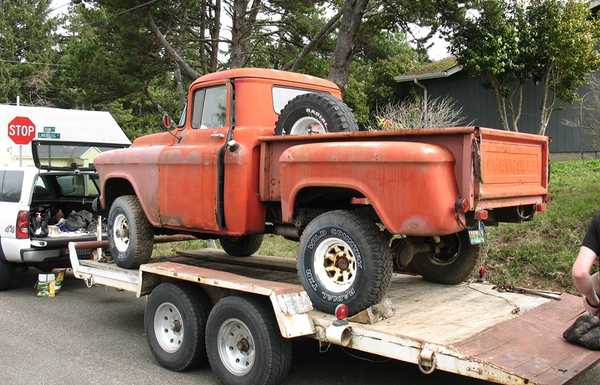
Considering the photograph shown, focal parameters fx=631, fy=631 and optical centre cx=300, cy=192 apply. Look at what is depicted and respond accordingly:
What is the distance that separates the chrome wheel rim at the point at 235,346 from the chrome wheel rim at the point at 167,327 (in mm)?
713

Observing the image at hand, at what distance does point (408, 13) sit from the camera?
1566 centimetres

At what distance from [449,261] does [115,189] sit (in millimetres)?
4077

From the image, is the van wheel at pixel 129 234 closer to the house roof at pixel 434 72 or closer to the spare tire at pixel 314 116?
the spare tire at pixel 314 116

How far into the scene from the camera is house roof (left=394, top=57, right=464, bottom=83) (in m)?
21.6

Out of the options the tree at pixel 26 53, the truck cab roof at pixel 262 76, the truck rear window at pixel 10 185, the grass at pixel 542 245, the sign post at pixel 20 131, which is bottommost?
the grass at pixel 542 245

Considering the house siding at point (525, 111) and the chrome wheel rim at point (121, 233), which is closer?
the chrome wheel rim at point (121, 233)

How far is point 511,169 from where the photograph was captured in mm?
4973

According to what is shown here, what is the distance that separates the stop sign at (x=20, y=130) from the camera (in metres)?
14.2

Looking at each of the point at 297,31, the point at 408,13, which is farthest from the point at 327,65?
the point at 408,13

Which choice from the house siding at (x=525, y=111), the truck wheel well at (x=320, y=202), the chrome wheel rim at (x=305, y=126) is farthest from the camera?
the house siding at (x=525, y=111)

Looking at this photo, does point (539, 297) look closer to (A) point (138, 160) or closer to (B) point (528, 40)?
(A) point (138, 160)

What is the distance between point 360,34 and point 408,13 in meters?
2.22

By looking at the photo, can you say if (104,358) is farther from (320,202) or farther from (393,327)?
(393,327)

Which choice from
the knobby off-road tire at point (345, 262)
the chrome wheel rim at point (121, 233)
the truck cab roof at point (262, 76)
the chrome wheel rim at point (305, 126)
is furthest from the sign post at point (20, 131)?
the knobby off-road tire at point (345, 262)
